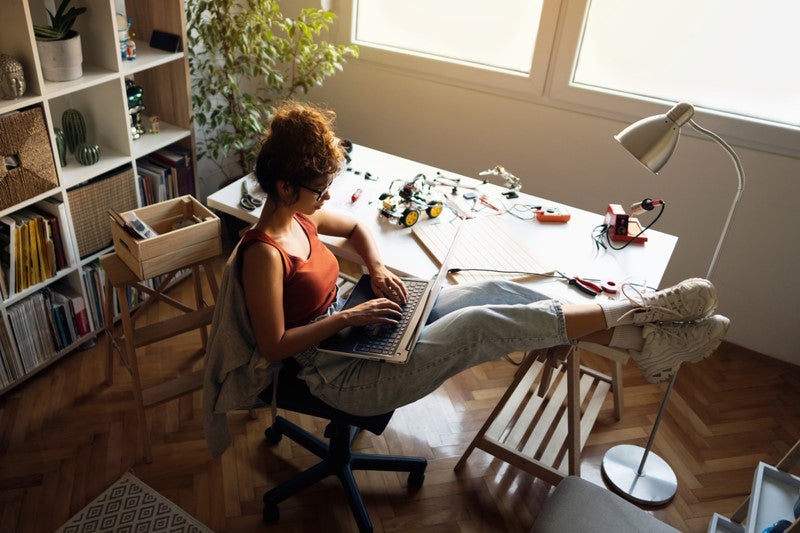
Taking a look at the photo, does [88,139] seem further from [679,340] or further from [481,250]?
[679,340]

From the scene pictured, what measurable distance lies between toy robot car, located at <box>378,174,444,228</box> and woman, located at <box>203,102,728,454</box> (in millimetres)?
462

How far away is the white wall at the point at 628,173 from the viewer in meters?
2.74

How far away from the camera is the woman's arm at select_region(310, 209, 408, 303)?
1.90 m

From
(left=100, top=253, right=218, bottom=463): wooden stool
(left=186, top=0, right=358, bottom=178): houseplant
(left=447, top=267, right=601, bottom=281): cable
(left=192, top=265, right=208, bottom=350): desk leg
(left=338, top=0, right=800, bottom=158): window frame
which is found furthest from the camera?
(left=186, top=0, right=358, bottom=178): houseplant

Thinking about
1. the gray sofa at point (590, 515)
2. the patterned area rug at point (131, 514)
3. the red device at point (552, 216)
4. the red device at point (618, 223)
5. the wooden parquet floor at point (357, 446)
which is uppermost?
the red device at point (618, 223)

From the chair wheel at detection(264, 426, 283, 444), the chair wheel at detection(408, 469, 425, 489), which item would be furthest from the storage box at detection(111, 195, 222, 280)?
the chair wheel at detection(408, 469, 425, 489)

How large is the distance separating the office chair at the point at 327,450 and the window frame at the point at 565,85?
1.65 metres

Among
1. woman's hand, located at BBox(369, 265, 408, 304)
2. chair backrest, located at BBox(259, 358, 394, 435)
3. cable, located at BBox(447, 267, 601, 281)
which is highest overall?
cable, located at BBox(447, 267, 601, 281)

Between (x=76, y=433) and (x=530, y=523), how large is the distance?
1.58 meters

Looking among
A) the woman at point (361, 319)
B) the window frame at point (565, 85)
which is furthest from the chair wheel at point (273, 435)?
the window frame at point (565, 85)

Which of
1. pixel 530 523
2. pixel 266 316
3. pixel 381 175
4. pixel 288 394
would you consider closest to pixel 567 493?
pixel 530 523

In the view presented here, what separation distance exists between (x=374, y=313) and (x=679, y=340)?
82 centimetres

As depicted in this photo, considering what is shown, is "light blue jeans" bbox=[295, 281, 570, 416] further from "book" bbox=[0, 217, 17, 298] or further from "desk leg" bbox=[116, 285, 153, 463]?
"book" bbox=[0, 217, 17, 298]

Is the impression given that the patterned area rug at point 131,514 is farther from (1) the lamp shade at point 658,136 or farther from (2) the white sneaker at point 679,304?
(1) the lamp shade at point 658,136
